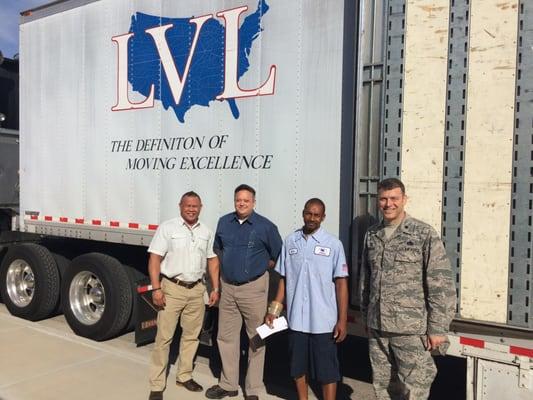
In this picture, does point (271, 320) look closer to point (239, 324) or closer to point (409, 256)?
point (239, 324)

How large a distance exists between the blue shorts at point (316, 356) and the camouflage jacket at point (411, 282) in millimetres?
484

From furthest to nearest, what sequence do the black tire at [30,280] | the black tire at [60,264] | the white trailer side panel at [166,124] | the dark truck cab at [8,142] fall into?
the dark truck cab at [8,142], the black tire at [60,264], the black tire at [30,280], the white trailer side panel at [166,124]

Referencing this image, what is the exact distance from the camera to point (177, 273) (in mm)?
4020

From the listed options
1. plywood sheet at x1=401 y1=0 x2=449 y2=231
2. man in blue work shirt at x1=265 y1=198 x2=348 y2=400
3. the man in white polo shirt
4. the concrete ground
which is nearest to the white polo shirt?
the man in white polo shirt

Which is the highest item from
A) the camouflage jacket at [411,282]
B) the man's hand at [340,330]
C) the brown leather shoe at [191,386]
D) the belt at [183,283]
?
the camouflage jacket at [411,282]

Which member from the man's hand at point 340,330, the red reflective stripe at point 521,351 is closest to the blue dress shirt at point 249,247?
the man's hand at point 340,330

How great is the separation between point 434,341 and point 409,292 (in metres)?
0.30

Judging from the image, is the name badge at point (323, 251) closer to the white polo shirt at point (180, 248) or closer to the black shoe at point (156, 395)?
the white polo shirt at point (180, 248)

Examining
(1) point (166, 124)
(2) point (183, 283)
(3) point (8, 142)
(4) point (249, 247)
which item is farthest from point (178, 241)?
(3) point (8, 142)

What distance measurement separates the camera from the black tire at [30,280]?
6.04 m

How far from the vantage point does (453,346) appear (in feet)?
10.5

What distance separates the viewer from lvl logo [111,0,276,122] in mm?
4191

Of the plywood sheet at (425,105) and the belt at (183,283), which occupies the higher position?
the plywood sheet at (425,105)

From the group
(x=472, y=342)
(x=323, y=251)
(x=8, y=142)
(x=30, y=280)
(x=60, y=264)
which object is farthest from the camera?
(x=8, y=142)
